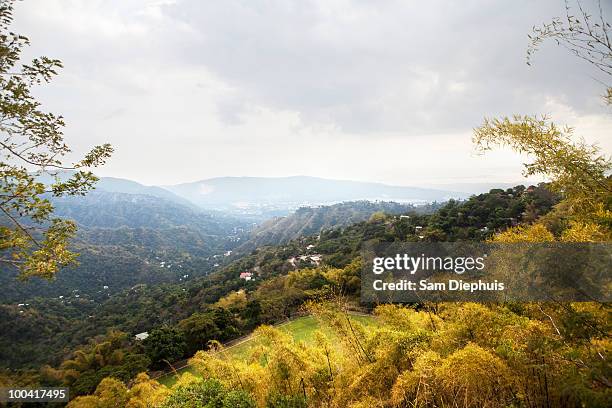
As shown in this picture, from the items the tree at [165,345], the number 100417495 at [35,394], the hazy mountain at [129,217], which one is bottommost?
the hazy mountain at [129,217]

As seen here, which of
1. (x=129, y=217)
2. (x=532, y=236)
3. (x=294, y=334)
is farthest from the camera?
(x=129, y=217)

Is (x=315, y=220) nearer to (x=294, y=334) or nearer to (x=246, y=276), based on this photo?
(x=246, y=276)

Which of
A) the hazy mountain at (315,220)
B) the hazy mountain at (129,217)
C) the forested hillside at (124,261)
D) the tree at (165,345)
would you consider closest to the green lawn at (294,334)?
the tree at (165,345)

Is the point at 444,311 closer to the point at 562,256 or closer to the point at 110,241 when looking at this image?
the point at 562,256

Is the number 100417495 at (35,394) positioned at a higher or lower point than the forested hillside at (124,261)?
higher

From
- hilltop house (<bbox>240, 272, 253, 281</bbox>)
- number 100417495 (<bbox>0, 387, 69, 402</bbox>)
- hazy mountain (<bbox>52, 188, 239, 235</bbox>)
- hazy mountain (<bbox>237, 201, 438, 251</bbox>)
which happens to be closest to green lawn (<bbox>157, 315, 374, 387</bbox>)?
number 100417495 (<bbox>0, 387, 69, 402</bbox>)

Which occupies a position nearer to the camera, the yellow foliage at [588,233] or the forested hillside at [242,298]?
the yellow foliage at [588,233]

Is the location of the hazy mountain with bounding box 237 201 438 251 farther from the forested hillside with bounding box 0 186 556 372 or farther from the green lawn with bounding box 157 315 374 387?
the green lawn with bounding box 157 315 374 387

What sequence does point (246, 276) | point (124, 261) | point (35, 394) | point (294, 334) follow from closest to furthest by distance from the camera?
1. point (35, 394)
2. point (294, 334)
3. point (246, 276)
4. point (124, 261)

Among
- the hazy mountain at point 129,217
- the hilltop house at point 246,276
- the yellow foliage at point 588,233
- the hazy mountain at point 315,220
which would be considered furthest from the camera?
the hazy mountain at point 129,217

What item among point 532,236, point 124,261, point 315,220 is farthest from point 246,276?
point 315,220

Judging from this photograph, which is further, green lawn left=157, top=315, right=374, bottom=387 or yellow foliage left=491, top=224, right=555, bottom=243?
green lawn left=157, top=315, right=374, bottom=387

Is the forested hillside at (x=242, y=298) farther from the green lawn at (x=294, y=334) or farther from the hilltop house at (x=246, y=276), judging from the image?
the green lawn at (x=294, y=334)
